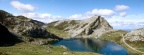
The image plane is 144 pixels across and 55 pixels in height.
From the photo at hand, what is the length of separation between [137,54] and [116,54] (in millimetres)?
15377

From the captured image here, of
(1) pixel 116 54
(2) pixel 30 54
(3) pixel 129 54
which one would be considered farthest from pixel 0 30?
(3) pixel 129 54

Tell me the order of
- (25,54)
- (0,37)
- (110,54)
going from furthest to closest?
(110,54)
(0,37)
(25,54)

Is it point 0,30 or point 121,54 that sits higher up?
point 0,30

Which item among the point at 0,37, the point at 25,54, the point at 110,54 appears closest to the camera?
the point at 25,54

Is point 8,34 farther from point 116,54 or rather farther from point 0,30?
point 116,54

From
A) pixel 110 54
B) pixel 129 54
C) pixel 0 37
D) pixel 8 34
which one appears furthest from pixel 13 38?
pixel 129 54

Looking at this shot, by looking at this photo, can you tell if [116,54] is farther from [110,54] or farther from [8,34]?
[8,34]

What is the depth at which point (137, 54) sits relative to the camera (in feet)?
521

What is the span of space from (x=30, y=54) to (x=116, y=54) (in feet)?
291

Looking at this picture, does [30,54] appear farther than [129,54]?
No

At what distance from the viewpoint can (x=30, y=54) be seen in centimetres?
8400

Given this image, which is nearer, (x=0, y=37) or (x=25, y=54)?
(x=25, y=54)

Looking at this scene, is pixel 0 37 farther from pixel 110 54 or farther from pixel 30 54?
pixel 110 54

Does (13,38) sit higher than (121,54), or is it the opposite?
(13,38)
